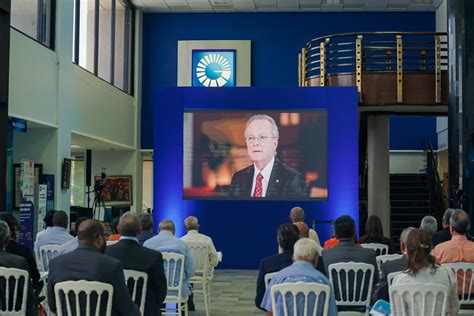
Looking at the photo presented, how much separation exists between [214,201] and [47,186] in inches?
117

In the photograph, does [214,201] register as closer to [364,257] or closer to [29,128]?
[29,128]

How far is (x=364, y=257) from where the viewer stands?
17.4 feet

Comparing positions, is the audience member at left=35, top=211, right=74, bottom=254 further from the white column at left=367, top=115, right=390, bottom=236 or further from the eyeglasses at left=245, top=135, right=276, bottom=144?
the white column at left=367, top=115, right=390, bottom=236

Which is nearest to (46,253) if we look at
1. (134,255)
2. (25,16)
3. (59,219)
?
(59,219)

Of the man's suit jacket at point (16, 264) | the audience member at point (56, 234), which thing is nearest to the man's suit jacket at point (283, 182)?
the audience member at point (56, 234)

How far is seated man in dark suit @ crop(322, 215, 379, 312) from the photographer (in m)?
5.30

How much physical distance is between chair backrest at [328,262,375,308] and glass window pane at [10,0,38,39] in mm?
7291

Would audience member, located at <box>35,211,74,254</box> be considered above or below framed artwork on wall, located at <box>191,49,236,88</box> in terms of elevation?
below

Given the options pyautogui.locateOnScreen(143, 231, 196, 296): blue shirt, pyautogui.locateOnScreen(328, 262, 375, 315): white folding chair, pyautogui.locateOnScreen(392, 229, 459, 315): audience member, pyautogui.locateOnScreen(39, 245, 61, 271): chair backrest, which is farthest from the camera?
pyautogui.locateOnScreen(39, 245, 61, 271): chair backrest

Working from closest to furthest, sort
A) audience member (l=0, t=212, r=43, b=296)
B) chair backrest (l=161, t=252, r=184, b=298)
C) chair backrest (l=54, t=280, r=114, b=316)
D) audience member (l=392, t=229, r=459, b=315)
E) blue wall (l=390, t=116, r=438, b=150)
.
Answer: chair backrest (l=54, t=280, r=114, b=316) < audience member (l=392, t=229, r=459, b=315) < audience member (l=0, t=212, r=43, b=296) < chair backrest (l=161, t=252, r=184, b=298) < blue wall (l=390, t=116, r=438, b=150)

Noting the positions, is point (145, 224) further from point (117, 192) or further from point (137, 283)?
point (117, 192)

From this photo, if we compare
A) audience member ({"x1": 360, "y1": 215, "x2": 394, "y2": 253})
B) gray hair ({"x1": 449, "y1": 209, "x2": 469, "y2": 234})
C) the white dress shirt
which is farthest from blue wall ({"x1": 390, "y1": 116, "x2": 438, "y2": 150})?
gray hair ({"x1": 449, "y1": 209, "x2": 469, "y2": 234})

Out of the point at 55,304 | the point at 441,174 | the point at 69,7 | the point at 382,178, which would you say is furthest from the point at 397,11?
the point at 55,304

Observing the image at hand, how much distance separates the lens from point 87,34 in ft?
49.3
